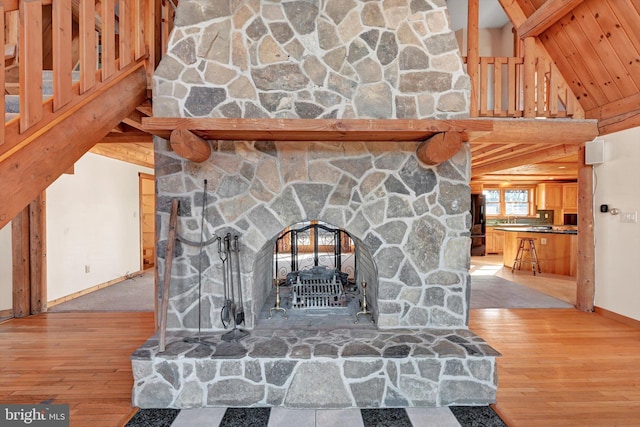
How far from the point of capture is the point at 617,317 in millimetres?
3891

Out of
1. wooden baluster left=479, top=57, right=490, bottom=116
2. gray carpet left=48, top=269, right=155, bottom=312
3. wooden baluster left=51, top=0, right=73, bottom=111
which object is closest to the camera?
wooden baluster left=51, top=0, right=73, bottom=111

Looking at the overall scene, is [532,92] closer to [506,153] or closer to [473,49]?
[473,49]

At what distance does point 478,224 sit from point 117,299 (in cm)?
817

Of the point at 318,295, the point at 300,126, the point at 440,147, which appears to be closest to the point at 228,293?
the point at 318,295

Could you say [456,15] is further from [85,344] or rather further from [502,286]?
[85,344]

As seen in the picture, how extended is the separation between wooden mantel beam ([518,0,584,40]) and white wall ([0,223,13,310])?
21.9 feet

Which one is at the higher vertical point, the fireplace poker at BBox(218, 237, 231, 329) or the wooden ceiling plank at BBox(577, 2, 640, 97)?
the wooden ceiling plank at BBox(577, 2, 640, 97)

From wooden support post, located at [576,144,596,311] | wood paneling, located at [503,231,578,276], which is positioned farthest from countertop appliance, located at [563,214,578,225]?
wooden support post, located at [576,144,596,311]

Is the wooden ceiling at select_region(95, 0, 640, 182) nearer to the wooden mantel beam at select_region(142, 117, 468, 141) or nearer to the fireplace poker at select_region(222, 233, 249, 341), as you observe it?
the wooden mantel beam at select_region(142, 117, 468, 141)

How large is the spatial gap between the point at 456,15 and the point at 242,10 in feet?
14.1

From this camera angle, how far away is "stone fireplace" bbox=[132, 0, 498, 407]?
2.70 m

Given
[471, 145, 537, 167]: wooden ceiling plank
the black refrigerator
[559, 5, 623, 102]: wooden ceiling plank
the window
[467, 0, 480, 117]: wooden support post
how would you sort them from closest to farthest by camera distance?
1. [559, 5, 623, 102]: wooden ceiling plank
2. [467, 0, 480, 117]: wooden support post
3. [471, 145, 537, 167]: wooden ceiling plank
4. the black refrigerator
5. the window

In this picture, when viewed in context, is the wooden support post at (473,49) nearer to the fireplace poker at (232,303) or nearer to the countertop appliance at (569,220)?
the fireplace poker at (232,303)

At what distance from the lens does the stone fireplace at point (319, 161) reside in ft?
8.86
